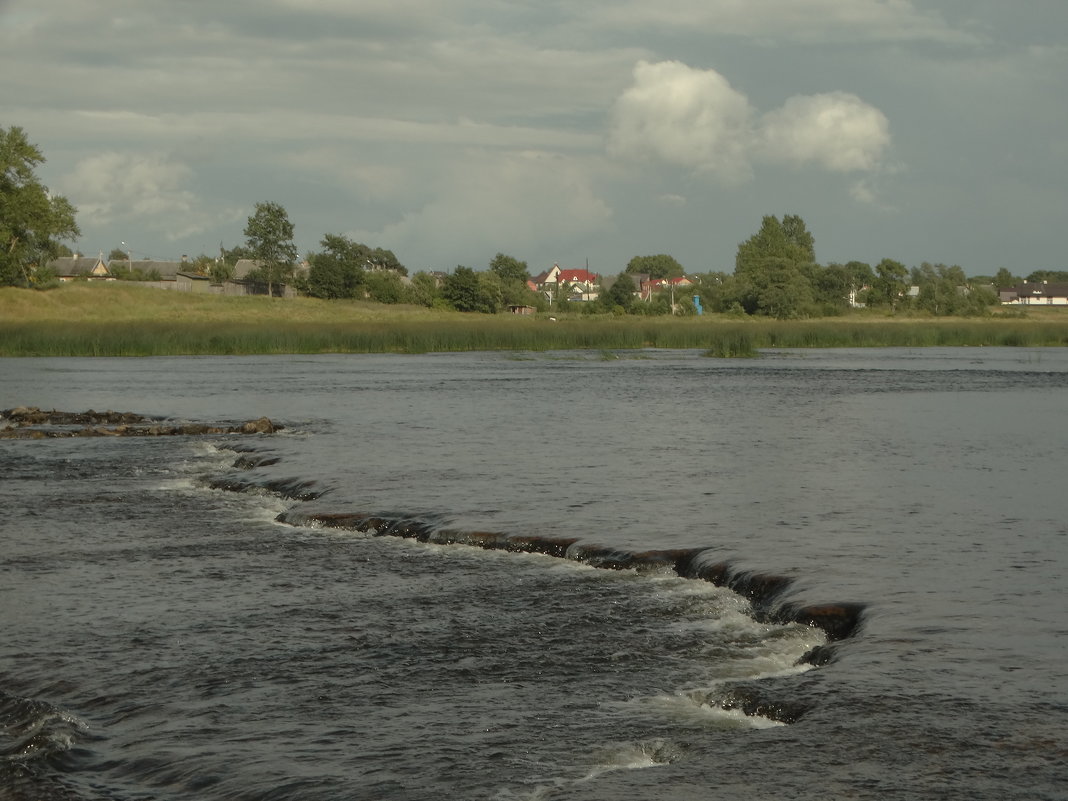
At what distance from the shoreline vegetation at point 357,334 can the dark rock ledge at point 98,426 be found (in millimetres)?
32900

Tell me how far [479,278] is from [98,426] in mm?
97737

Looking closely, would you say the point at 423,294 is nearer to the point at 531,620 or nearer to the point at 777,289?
the point at 777,289

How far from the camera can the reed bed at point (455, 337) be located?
198ft

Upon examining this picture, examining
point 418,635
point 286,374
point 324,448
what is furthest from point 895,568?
point 286,374

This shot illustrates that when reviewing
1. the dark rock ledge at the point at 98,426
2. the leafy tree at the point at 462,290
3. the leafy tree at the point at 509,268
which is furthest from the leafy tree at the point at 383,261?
the dark rock ledge at the point at 98,426

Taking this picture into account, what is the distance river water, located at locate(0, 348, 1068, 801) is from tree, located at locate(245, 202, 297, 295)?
109m

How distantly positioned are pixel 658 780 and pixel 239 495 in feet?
38.9

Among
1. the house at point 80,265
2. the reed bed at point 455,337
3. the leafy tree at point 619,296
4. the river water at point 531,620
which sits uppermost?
the house at point 80,265

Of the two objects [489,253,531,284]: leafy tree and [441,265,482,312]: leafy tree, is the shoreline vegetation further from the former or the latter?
[489,253,531,284]: leafy tree

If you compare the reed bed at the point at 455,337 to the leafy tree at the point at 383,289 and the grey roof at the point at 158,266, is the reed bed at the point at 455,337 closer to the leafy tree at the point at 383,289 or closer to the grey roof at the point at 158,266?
Result: the leafy tree at the point at 383,289

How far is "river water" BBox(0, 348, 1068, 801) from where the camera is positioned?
6879 millimetres

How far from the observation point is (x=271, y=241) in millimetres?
129750

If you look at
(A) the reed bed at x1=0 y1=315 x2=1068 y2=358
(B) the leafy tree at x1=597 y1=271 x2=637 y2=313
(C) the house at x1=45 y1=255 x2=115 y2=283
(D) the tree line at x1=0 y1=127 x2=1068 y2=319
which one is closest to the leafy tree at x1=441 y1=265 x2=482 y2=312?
(D) the tree line at x1=0 y1=127 x2=1068 y2=319

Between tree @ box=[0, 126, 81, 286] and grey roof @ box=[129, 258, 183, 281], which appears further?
grey roof @ box=[129, 258, 183, 281]
